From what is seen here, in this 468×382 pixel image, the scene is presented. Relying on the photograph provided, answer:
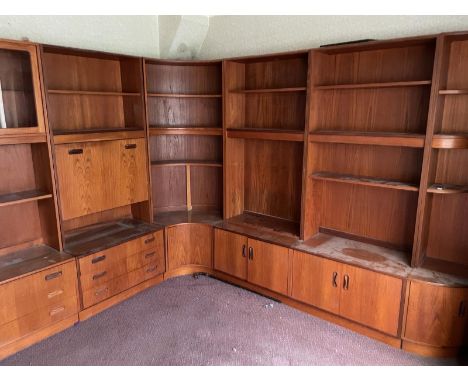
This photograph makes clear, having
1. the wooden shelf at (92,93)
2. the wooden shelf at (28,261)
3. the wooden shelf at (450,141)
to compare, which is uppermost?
the wooden shelf at (92,93)

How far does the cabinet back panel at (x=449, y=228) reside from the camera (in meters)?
2.55

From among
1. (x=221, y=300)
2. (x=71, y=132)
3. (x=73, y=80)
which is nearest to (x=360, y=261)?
(x=221, y=300)

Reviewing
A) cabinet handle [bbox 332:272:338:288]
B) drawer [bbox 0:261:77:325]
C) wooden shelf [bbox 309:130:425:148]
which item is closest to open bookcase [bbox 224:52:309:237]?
wooden shelf [bbox 309:130:425:148]

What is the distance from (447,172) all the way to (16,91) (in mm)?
3073

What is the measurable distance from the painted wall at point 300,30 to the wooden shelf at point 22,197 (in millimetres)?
2160

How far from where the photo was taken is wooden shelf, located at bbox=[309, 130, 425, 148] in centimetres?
241

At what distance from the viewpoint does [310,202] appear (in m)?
3.08

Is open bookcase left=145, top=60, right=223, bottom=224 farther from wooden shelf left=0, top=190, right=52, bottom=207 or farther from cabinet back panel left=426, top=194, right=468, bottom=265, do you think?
cabinet back panel left=426, top=194, right=468, bottom=265

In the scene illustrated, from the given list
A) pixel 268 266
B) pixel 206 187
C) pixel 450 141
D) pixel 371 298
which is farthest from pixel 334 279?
pixel 206 187

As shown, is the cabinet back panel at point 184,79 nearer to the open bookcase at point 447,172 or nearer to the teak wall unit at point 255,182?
the teak wall unit at point 255,182

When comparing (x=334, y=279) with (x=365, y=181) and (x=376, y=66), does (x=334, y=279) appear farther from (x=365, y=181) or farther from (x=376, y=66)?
(x=376, y=66)

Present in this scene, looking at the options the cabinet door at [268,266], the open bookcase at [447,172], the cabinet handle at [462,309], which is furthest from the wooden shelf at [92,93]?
the cabinet handle at [462,309]

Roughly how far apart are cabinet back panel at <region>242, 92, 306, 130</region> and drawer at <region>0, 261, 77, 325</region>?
2075 mm

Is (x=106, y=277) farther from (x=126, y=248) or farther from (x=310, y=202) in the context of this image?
(x=310, y=202)
